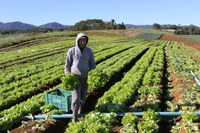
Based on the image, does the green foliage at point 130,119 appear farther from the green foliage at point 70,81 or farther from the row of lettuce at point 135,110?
the green foliage at point 70,81

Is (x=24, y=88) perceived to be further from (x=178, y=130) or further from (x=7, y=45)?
(x=7, y=45)

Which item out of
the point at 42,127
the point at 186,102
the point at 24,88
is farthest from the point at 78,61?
the point at 24,88

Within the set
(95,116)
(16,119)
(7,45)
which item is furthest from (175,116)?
(7,45)

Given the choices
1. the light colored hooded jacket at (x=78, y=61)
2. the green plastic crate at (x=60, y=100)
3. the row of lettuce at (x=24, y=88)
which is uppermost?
the light colored hooded jacket at (x=78, y=61)

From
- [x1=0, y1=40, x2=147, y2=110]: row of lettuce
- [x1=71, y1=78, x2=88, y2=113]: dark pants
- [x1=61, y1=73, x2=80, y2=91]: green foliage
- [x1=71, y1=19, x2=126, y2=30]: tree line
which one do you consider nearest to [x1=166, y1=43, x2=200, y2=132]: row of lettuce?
[x1=71, y1=78, x2=88, y2=113]: dark pants

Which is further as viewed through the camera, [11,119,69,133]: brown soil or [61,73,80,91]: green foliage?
[61,73,80,91]: green foliage

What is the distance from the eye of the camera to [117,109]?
10344mm

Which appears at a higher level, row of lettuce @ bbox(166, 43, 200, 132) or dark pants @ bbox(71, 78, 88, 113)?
dark pants @ bbox(71, 78, 88, 113)

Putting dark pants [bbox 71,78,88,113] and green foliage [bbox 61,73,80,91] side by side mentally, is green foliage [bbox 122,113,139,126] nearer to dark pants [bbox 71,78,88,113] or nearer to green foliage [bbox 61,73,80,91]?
dark pants [bbox 71,78,88,113]

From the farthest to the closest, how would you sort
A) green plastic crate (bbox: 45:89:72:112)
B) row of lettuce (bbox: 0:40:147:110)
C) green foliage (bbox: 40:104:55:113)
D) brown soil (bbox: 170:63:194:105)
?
row of lettuce (bbox: 0:40:147:110)
brown soil (bbox: 170:63:194:105)
green foliage (bbox: 40:104:55:113)
green plastic crate (bbox: 45:89:72:112)

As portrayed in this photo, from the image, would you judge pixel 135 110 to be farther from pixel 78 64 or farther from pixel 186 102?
pixel 78 64

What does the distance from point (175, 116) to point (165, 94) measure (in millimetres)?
3708

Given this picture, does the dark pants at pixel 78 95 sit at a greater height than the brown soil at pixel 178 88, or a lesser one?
greater

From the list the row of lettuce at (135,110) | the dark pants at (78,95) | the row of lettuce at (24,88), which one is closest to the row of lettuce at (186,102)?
the row of lettuce at (135,110)
